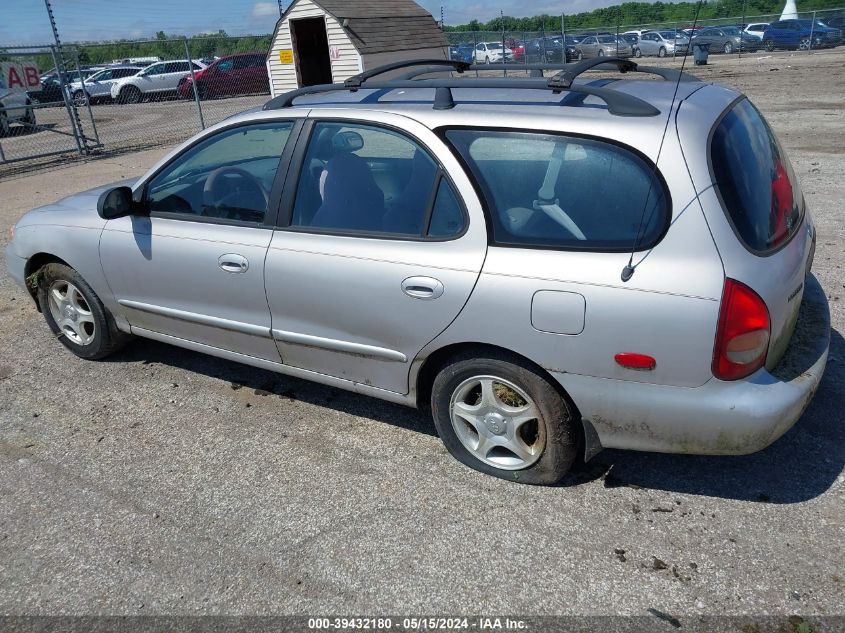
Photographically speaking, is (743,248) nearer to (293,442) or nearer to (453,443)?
(453,443)

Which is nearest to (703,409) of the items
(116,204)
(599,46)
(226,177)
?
(226,177)

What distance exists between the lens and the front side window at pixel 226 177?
151 inches

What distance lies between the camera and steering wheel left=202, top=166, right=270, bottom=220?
152 inches

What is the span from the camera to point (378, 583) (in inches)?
110

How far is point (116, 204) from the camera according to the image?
4.11 metres

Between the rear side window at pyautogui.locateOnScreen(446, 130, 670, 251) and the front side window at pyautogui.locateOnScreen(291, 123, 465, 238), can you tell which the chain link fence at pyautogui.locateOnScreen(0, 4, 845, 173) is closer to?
the front side window at pyautogui.locateOnScreen(291, 123, 465, 238)

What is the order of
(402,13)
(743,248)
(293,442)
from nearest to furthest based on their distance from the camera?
(743,248)
(293,442)
(402,13)

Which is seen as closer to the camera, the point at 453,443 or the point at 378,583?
the point at 378,583

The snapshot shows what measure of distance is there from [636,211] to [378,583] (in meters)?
1.75

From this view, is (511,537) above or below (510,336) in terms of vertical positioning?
below

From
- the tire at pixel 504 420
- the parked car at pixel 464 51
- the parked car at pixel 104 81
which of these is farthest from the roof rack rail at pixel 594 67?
the parked car at pixel 464 51

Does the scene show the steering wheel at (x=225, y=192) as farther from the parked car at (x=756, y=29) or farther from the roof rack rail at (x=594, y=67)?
the parked car at (x=756, y=29)

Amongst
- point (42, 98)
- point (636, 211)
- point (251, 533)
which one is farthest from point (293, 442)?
point (42, 98)

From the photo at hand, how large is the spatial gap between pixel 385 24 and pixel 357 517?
1951 centimetres
